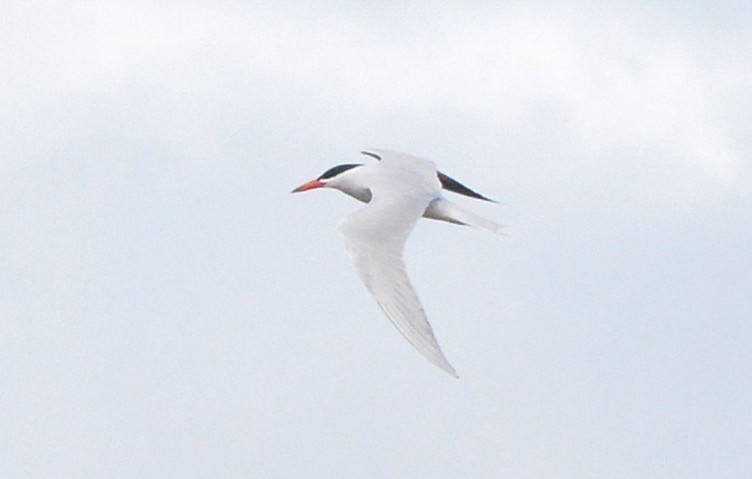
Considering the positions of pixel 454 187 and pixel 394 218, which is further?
pixel 454 187

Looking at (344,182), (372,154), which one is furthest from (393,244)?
(372,154)

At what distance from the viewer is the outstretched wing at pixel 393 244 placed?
1348 cm

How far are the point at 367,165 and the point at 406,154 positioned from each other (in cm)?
96

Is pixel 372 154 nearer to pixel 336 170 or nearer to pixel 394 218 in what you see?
pixel 336 170

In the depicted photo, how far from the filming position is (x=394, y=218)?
51.8 ft

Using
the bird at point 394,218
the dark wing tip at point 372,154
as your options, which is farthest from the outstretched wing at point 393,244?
the dark wing tip at point 372,154

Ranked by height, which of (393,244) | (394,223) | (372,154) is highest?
(372,154)

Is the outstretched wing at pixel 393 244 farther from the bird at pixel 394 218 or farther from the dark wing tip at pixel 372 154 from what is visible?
the dark wing tip at pixel 372 154

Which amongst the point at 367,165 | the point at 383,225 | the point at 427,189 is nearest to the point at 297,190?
the point at 367,165

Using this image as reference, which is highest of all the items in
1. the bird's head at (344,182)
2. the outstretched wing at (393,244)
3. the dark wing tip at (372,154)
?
the dark wing tip at (372,154)

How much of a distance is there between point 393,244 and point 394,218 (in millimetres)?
754

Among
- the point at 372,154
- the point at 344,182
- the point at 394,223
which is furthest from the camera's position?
the point at 372,154

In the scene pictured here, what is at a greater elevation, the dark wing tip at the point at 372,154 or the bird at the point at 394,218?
the dark wing tip at the point at 372,154

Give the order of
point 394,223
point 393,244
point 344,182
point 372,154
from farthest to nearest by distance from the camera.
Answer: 1. point 372,154
2. point 344,182
3. point 394,223
4. point 393,244
